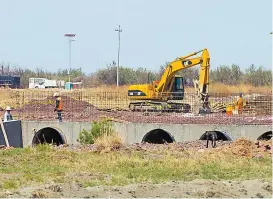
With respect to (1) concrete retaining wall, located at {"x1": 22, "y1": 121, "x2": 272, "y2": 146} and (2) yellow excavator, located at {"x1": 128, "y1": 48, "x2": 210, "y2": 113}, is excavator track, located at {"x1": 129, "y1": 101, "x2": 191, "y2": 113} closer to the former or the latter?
(2) yellow excavator, located at {"x1": 128, "y1": 48, "x2": 210, "y2": 113}

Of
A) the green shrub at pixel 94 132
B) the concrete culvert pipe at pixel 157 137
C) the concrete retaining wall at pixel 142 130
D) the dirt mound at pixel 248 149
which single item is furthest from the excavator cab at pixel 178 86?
the dirt mound at pixel 248 149

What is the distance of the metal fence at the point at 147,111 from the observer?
27219mm

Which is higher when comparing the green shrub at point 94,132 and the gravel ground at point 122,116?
the gravel ground at point 122,116

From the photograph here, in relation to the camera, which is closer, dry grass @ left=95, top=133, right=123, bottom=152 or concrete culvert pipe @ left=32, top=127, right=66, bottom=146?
dry grass @ left=95, top=133, right=123, bottom=152

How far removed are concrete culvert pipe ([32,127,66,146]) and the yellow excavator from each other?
20.8ft

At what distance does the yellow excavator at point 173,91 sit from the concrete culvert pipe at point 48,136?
250 inches

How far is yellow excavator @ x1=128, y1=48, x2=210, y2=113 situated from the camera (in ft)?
105

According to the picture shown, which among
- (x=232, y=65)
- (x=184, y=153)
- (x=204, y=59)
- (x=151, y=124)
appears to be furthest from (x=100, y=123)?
(x=232, y=65)

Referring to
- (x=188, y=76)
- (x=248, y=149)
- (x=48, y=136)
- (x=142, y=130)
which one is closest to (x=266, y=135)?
(x=142, y=130)

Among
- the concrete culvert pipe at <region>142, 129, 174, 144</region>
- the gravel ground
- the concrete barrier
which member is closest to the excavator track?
the gravel ground

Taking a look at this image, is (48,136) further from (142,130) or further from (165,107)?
(165,107)

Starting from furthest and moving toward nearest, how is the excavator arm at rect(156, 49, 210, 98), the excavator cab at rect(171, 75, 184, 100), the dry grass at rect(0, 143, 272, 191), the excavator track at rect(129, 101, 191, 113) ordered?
1. the excavator cab at rect(171, 75, 184, 100)
2. the excavator track at rect(129, 101, 191, 113)
3. the excavator arm at rect(156, 49, 210, 98)
4. the dry grass at rect(0, 143, 272, 191)

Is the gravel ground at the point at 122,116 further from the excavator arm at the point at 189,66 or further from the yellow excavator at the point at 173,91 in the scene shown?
the excavator arm at the point at 189,66

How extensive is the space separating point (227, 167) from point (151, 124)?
37.5 feet
